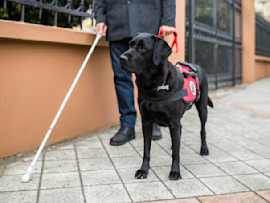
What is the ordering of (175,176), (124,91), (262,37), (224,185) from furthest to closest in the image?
(262,37)
(124,91)
(175,176)
(224,185)

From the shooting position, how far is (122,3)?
3.72 metres

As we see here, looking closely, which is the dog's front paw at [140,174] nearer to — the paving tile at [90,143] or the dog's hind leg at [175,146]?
the dog's hind leg at [175,146]

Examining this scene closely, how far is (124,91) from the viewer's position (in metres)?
3.94

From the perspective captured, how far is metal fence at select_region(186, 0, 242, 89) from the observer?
23.4ft

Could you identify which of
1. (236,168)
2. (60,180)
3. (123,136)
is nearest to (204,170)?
(236,168)

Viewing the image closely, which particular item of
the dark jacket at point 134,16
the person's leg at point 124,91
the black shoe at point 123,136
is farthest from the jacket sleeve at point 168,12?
the black shoe at point 123,136

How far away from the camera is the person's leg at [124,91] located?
386 centimetres

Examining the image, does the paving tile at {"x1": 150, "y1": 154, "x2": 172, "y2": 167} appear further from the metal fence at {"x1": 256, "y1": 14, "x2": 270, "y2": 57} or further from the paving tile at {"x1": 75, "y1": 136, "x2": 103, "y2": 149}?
the metal fence at {"x1": 256, "y1": 14, "x2": 270, "y2": 57}

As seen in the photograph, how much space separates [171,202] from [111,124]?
2.42 m

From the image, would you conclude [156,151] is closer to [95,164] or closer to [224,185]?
[95,164]

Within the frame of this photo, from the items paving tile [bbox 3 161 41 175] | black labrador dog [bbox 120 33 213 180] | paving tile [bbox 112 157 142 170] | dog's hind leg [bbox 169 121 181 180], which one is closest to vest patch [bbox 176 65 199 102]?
black labrador dog [bbox 120 33 213 180]

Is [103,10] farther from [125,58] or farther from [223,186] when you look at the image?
[223,186]

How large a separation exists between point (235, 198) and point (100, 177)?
1.13m

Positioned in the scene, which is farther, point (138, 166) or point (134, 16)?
A: point (134, 16)
